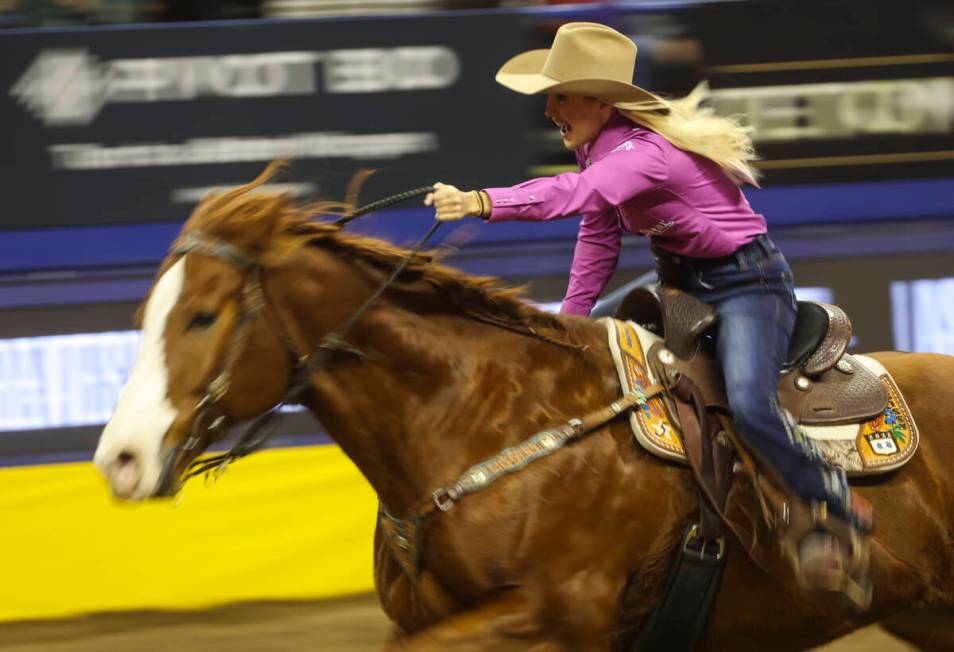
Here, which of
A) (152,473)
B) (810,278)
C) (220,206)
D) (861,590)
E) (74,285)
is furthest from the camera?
(810,278)

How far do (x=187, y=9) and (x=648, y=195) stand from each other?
133 inches

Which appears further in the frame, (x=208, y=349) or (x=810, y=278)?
(x=810, y=278)

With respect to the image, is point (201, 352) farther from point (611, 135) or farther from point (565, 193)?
point (611, 135)

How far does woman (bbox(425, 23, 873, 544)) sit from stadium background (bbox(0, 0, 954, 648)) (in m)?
2.21

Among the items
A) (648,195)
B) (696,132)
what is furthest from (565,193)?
(696,132)

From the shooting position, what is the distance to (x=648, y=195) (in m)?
3.27

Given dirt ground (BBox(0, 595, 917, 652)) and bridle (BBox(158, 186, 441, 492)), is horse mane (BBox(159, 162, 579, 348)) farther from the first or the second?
dirt ground (BBox(0, 595, 917, 652))

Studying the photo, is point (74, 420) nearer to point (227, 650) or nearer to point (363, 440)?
point (227, 650)

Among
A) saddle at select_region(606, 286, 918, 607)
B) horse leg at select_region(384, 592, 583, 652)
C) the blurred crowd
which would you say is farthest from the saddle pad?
the blurred crowd

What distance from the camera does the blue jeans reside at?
10.4 ft

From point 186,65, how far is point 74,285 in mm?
1151

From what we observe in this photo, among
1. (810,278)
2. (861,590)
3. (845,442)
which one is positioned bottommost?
(810,278)

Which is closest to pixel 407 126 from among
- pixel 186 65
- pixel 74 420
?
pixel 186 65

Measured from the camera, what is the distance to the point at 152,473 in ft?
9.12
